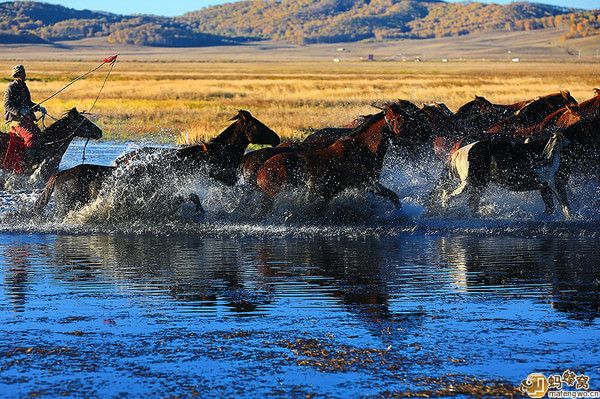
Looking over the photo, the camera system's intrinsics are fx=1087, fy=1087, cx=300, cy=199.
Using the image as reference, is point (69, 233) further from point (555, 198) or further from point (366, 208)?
point (555, 198)

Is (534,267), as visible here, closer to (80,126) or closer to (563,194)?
(563,194)

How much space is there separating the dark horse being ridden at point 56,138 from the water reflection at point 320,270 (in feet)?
15.4

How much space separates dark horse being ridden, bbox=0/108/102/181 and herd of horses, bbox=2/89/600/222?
3538mm

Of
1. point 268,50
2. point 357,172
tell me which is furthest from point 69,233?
point 268,50

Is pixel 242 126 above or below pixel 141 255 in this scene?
above

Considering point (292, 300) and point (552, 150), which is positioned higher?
point (552, 150)

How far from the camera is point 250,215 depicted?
13.6 meters

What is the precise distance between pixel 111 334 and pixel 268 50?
194 metres

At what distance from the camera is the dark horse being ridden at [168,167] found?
13188 millimetres

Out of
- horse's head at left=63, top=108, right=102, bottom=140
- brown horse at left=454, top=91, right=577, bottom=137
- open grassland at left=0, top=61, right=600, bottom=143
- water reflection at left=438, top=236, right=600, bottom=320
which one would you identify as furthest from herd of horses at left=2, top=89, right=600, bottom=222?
open grassland at left=0, top=61, right=600, bottom=143

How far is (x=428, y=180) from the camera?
15281 mm

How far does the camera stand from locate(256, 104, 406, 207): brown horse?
522 inches

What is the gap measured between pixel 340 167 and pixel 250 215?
128 centimetres

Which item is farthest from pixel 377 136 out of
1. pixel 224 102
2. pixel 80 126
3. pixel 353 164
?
pixel 224 102
